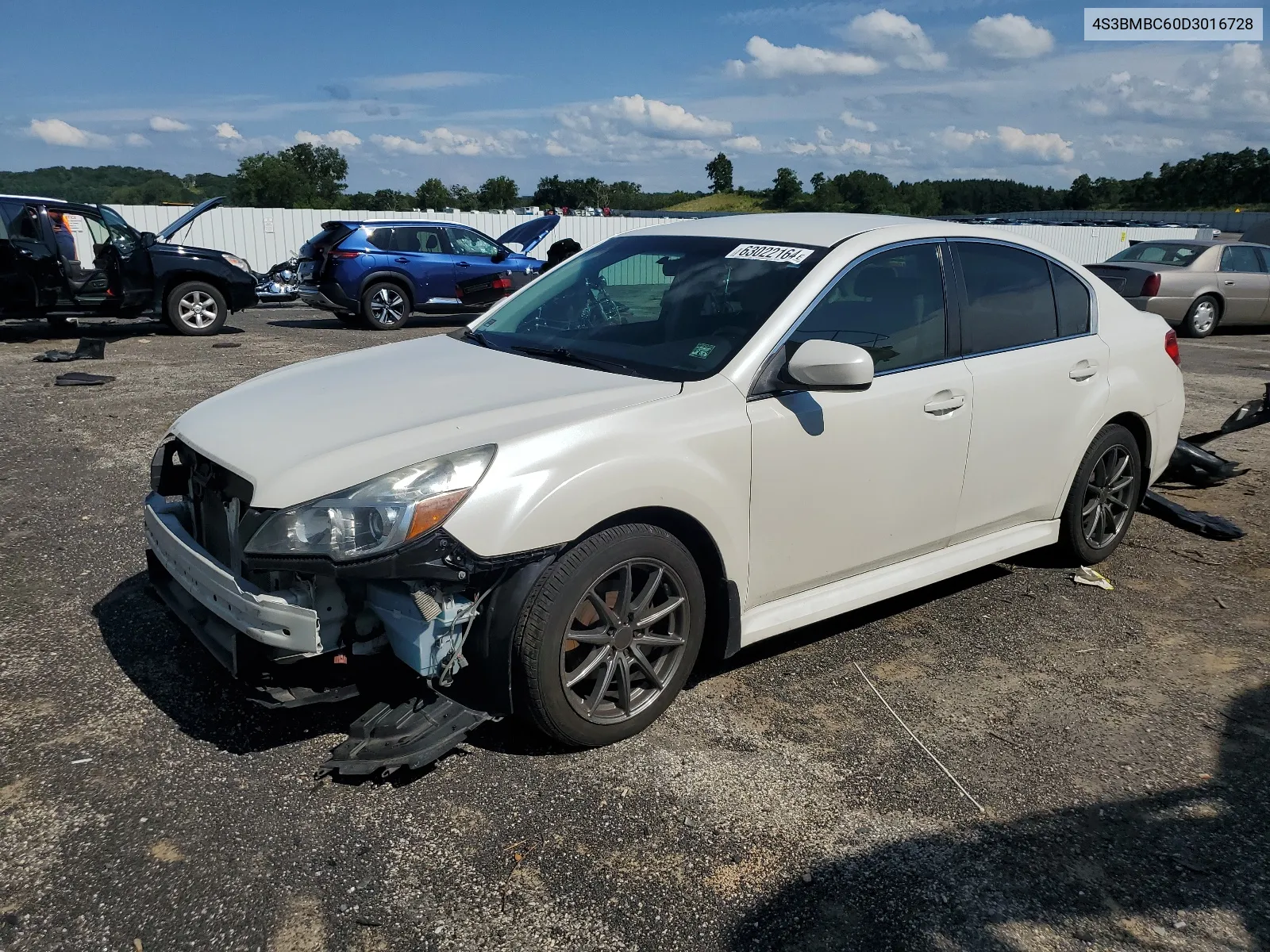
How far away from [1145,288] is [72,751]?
622 inches

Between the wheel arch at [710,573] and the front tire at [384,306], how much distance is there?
42.0ft

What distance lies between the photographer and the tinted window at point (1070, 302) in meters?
4.56

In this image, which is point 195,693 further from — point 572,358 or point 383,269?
point 383,269

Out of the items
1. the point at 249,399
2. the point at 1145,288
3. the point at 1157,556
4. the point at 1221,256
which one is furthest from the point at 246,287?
the point at 1221,256

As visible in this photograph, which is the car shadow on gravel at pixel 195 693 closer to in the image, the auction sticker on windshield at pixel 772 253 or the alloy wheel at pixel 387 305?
the auction sticker on windshield at pixel 772 253

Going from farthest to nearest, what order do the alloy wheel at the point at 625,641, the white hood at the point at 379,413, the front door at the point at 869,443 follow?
the front door at the point at 869,443
the alloy wheel at the point at 625,641
the white hood at the point at 379,413

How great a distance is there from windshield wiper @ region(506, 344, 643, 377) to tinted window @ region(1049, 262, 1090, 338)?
7.31ft

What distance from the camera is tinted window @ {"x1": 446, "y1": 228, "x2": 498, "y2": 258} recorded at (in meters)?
16.3

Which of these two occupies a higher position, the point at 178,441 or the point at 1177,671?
the point at 178,441

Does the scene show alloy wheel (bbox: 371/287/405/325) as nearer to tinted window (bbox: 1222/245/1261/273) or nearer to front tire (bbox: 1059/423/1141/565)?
front tire (bbox: 1059/423/1141/565)

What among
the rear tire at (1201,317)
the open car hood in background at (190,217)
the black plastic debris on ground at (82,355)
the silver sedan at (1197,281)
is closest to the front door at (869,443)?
the black plastic debris on ground at (82,355)

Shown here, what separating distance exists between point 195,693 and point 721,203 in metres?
67.3

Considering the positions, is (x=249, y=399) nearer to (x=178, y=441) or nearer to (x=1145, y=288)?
(x=178, y=441)

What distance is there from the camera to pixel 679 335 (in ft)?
12.1
